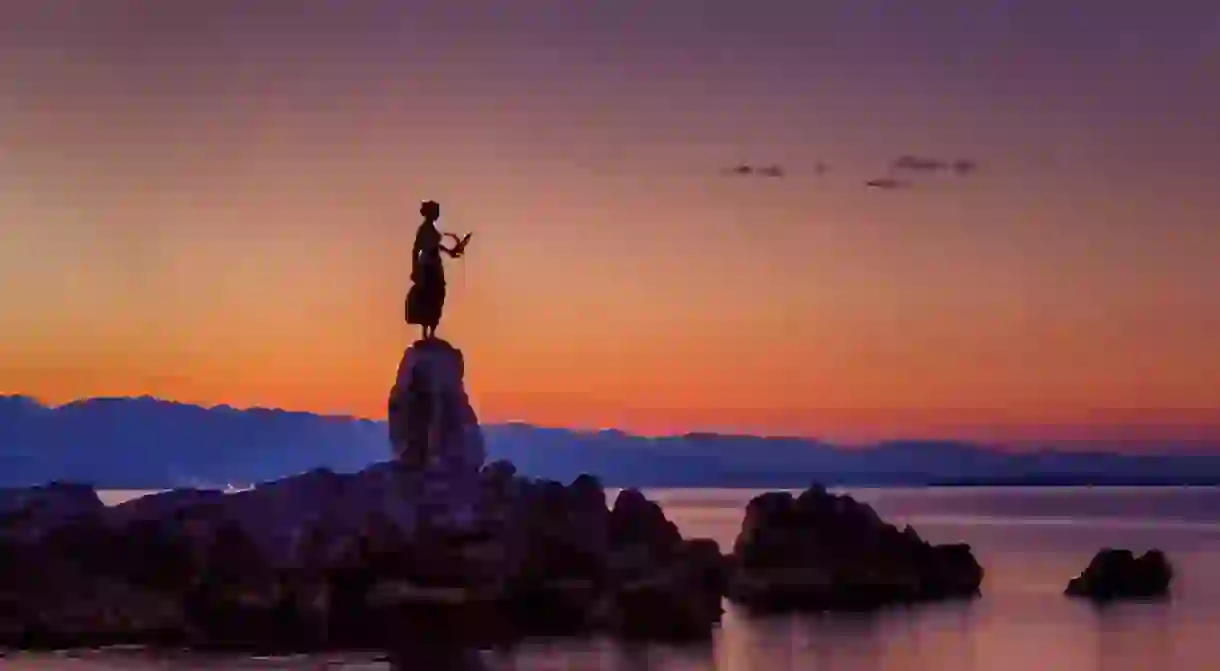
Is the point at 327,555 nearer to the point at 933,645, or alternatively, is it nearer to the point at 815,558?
the point at 933,645

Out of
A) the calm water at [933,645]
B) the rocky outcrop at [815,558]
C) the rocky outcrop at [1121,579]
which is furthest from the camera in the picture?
the rocky outcrop at [1121,579]

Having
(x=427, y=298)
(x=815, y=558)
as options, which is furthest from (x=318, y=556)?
(x=815, y=558)

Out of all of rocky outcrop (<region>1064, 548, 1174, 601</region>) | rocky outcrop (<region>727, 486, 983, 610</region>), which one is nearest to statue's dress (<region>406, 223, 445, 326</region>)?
rocky outcrop (<region>727, 486, 983, 610</region>)

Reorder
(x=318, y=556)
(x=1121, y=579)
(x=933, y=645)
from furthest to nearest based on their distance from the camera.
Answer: (x=1121, y=579)
(x=933, y=645)
(x=318, y=556)

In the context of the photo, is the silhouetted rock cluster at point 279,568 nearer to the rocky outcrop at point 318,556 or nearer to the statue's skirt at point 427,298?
the rocky outcrop at point 318,556

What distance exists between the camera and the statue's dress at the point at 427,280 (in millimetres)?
24078

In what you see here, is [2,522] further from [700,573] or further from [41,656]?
[700,573]

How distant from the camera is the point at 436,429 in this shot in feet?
79.4

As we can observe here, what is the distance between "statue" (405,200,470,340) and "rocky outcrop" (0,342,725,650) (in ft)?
1.72

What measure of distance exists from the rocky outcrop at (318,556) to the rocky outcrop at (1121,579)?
21.5 metres

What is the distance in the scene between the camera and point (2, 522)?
2559 cm

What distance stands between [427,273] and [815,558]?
17.9 metres

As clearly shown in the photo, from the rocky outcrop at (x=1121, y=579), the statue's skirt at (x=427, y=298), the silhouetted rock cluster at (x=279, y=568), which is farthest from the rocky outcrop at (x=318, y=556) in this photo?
the rocky outcrop at (x=1121, y=579)

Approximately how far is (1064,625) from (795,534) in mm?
6866
